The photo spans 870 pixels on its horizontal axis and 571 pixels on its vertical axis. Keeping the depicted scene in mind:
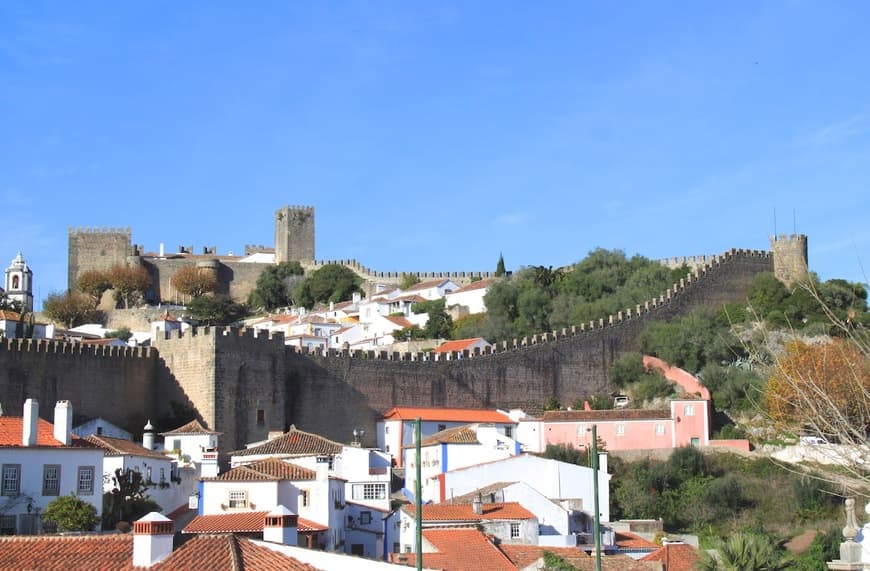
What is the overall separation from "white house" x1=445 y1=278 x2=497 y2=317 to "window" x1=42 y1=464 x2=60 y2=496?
4256 centimetres

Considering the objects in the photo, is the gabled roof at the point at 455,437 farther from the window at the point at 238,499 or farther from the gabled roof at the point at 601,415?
the window at the point at 238,499

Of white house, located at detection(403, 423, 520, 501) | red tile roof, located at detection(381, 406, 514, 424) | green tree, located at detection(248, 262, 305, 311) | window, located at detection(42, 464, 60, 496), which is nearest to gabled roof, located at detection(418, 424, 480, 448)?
white house, located at detection(403, 423, 520, 501)

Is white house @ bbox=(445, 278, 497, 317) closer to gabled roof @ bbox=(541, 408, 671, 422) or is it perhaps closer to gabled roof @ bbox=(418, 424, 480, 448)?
gabled roof @ bbox=(541, 408, 671, 422)

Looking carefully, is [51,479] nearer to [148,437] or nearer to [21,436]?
[21,436]

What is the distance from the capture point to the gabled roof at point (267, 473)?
3158 cm

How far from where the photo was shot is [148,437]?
4231cm

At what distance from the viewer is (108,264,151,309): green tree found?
8006cm

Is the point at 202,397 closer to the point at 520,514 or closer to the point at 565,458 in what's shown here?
the point at 565,458

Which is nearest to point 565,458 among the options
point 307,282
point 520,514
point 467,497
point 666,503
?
point 666,503

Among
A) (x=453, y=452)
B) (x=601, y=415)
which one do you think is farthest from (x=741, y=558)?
(x=601, y=415)

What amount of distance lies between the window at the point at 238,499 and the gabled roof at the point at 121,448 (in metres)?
4.66

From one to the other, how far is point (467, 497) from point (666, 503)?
10315mm

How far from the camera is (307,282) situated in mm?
85875

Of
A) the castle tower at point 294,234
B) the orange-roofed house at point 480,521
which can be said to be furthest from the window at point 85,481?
the castle tower at point 294,234
